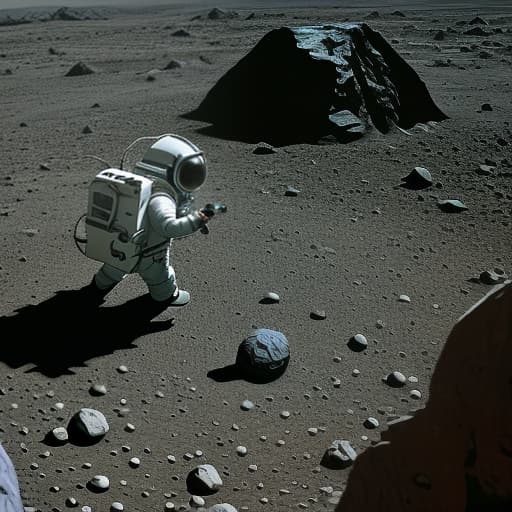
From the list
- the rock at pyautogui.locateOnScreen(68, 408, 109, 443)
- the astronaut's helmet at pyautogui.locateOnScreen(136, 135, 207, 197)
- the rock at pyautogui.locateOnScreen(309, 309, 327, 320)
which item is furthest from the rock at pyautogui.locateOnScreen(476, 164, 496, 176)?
the rock at pyautogui.locateOnScreen(68, 408, 109, 443)

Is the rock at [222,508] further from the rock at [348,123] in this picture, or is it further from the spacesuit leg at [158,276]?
the rock at [348,123]

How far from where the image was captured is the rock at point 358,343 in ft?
13.8

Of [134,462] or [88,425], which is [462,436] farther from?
[88,425]

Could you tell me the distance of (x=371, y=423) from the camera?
3619mm

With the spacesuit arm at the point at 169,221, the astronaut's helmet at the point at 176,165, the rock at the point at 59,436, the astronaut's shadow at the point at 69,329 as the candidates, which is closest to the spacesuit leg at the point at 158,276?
the astronaut's shadow at the point at 69,329

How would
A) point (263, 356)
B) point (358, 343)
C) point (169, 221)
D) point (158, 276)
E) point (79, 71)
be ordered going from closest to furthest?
point (263, 356)
point (169, 221)
point (358, 343)
point (158, 276)
point (79, 71)

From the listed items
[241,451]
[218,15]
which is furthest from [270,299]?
[218,15]

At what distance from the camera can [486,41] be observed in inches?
578

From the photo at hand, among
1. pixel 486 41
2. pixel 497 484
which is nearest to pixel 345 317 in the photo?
pixel 497 484

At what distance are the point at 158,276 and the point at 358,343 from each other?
3.55 ft

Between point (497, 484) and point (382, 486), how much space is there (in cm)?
37

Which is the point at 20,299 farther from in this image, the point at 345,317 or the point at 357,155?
the point at 357,155

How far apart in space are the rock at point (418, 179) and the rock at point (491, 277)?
4.88 ft

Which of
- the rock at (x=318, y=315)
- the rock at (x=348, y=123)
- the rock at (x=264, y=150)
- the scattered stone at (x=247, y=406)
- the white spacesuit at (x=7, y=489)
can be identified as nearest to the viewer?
the white spacesuit at (x=7, y=489)
